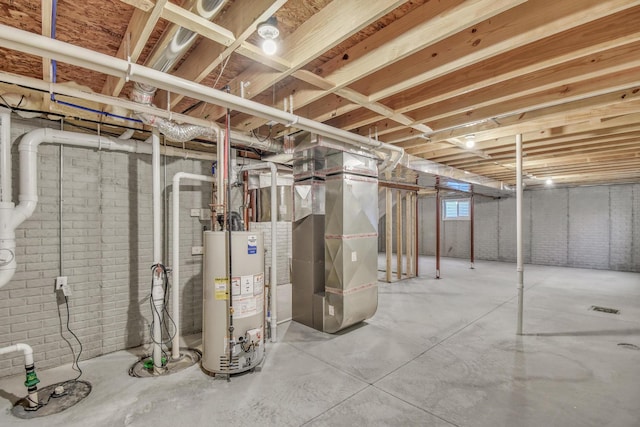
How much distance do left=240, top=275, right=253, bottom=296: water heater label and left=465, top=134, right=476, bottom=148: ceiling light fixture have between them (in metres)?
3.05

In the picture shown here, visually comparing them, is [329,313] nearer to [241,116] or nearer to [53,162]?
[241,116]

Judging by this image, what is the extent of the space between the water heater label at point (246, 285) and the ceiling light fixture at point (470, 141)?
3.05 metres

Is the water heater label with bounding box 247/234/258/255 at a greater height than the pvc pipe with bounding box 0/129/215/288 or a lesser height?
lesser

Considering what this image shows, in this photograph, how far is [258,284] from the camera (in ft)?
8.87

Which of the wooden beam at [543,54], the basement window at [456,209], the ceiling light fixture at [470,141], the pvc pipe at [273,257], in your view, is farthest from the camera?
the basement window at [456,209]

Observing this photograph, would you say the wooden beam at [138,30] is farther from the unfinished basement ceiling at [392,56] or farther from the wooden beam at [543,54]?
the wooden beam at [543,54]

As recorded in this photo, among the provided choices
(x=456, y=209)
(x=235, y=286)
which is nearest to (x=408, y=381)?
(x=235, y=286)

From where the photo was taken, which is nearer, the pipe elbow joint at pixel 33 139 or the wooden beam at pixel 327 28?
the wooden beam at pixel 327 28

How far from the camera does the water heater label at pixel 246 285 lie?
258 cm

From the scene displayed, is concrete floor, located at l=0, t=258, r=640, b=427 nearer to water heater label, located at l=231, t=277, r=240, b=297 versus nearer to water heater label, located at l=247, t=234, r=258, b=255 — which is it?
water heater label, located at l=231, t=277, r=240, b=297

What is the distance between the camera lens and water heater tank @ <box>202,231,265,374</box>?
2541mm

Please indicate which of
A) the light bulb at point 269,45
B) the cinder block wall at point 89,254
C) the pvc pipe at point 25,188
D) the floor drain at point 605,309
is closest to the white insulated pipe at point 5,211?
the pvc pipe at point 25,188

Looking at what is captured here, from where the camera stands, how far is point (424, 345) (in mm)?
3191

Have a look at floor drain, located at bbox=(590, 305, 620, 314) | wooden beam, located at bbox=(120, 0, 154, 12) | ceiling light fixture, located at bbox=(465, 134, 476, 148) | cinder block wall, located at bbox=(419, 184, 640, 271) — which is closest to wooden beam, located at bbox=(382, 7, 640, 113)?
ceiling light fixture, located at bbox=(465, 134, 476, 148)
